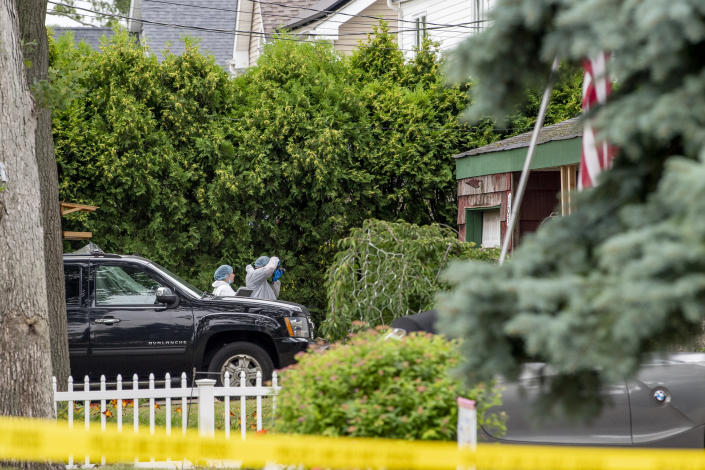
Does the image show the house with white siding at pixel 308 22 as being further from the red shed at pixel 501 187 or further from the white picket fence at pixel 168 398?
the white picket fence at pixel 168 398

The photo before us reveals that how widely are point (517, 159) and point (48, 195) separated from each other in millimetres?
6680

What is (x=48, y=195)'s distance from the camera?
981cm

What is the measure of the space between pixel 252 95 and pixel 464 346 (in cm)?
1380

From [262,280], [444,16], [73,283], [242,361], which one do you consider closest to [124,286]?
[73,283]

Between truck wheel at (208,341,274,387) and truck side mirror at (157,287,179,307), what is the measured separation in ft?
2.74

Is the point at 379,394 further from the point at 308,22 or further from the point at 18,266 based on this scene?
the point at 308,22

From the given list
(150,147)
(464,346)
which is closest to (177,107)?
(150,147)

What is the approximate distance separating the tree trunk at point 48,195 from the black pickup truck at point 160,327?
1.65m

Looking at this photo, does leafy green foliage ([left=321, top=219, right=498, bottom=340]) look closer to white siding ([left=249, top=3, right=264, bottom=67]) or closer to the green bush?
the green bush

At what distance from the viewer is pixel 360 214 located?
16453 millimetres

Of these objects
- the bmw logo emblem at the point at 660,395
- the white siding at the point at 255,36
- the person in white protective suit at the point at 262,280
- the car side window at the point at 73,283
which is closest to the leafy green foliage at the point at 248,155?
the person in white protective suit at the point at 262,280

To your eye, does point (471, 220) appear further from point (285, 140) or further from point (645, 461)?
point (645, 461)

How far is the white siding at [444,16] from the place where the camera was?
21062 millimetres

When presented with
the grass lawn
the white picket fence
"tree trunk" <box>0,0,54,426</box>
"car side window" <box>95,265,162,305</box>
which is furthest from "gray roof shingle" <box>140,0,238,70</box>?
"tree trunk" <box>0,0,54,426</box>
